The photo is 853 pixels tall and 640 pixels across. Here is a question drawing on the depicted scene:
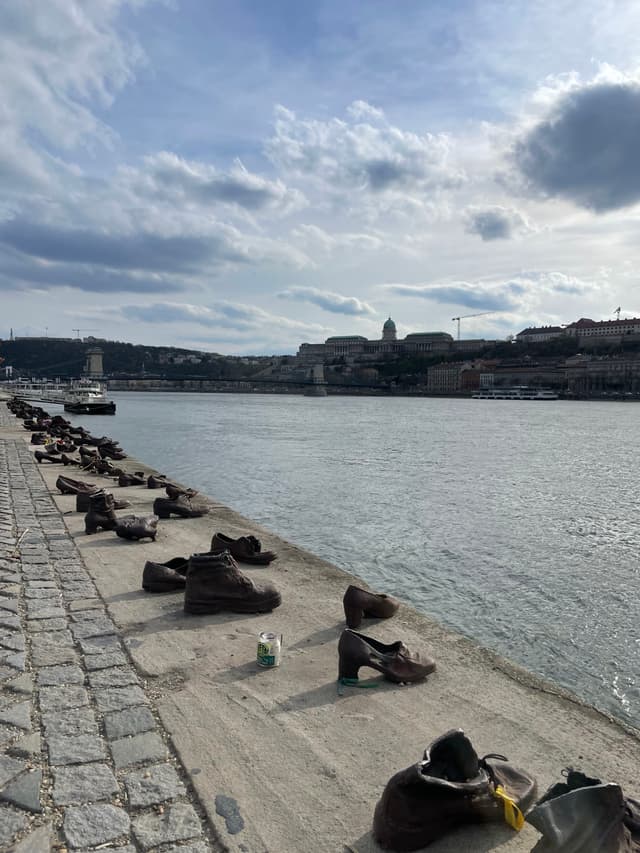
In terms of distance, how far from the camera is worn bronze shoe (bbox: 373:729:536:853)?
252cm

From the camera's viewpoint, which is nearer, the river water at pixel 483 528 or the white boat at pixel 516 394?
the river water at pixel 483 528

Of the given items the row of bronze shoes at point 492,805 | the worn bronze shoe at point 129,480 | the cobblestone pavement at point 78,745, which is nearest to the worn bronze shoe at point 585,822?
the row of bronze shoes at point 492,805

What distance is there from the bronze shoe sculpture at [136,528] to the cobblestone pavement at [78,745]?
246 centimetres

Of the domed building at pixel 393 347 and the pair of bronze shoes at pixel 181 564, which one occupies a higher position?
the domed building at pixel 393 347

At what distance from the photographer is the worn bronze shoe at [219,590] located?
16.8 ft

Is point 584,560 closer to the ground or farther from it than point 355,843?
closer to the ground

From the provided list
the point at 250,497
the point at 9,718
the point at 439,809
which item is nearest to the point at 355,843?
the point at 439,809

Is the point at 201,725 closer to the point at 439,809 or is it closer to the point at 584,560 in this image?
the point at 439,809

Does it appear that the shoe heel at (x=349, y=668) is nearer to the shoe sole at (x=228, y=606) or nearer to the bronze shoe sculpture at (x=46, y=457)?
the shoe sole at (x=228, y=606)

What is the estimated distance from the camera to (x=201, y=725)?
3340 mm

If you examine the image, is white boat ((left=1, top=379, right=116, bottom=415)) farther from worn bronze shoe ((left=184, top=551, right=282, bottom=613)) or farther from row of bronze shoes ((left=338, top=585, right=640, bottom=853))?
row of bronze shoes ((left=338, top=585, right=640, bottom=853))

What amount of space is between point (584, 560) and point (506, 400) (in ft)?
376

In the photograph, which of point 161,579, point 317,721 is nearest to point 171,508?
point 161,579

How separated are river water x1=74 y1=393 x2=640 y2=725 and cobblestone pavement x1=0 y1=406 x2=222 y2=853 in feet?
11.6
